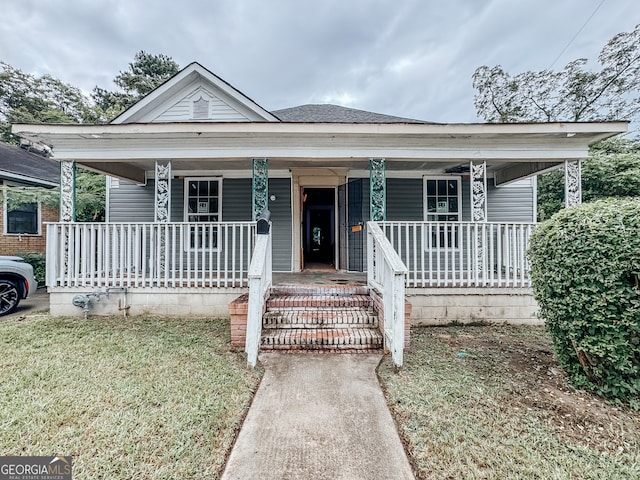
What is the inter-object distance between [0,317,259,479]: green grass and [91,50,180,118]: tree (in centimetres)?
2381

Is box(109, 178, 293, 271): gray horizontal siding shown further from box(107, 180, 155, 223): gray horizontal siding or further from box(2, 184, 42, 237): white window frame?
box(2, 184, 42, 237): white window frame

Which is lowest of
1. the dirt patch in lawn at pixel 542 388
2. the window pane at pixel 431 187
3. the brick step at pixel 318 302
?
the dirt patch in lawn at pixel 542 388

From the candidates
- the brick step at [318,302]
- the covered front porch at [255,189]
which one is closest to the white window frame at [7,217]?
the covered front porch at [255,189]

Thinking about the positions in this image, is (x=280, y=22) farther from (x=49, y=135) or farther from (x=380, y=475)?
(x=380, y=475)

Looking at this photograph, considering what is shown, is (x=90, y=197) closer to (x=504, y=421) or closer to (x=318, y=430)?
(x=318, y=430)

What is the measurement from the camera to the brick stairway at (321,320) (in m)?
3.62

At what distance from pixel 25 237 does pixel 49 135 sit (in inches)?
273

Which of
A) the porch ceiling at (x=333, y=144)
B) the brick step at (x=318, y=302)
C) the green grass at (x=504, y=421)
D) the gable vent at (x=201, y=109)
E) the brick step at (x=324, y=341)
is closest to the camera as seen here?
the green grass at (x=504, y=421)

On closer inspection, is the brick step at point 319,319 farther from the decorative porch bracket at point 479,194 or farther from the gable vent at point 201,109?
the gable vent at point 201,109

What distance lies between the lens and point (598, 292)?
2365mm

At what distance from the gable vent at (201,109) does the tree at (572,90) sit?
1569 centimetres

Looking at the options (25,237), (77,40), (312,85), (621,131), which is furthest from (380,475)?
(77,40)

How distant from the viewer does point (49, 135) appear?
4699mm

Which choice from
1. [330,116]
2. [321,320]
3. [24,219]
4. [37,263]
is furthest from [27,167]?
[321,320]
